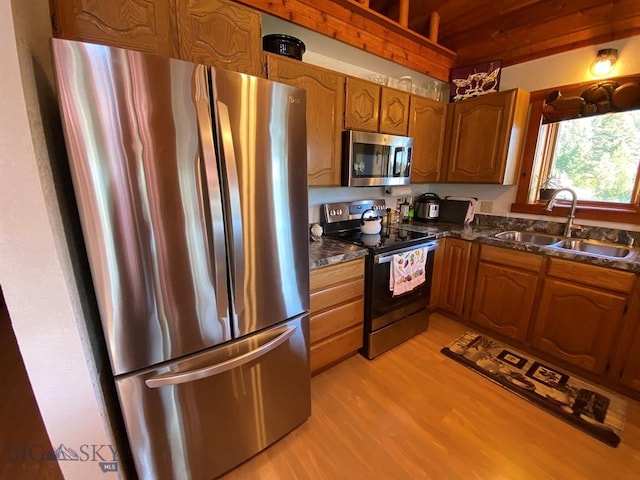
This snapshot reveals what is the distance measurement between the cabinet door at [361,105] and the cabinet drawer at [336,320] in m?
1.28

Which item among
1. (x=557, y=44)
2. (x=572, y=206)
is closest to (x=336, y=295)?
(x=572, y=206)

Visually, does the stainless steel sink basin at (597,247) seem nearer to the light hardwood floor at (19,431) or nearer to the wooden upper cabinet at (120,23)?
the wooden upper cabinet at (120,23)

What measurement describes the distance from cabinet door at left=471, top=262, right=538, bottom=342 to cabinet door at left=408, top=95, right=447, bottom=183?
0.98m

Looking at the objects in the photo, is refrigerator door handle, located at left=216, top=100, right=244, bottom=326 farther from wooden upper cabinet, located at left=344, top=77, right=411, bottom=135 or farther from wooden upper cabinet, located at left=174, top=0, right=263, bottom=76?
wooden upper cabinet, located at left=344, top=77, right=411, bottom=135

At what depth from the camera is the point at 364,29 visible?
1959 millimetres

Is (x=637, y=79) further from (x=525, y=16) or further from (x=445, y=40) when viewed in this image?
(x=445, y=40)

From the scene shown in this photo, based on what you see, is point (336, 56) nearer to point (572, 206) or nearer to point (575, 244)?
point (572, 206)

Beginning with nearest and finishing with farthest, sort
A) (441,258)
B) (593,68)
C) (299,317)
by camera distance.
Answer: (299,317) < (593,68) < (441,258)

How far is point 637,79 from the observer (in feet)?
6.30

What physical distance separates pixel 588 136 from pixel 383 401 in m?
2.62

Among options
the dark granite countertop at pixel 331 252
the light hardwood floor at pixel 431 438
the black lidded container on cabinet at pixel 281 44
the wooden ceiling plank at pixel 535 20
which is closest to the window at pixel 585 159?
the wooden ceiling plank at pixel 535 20

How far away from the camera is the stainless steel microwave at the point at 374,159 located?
200cm

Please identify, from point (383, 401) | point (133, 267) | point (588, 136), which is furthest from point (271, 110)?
point (588, 136)

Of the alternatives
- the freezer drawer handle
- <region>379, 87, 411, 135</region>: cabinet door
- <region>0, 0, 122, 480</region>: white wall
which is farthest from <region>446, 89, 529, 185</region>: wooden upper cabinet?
<region>0, 0, 122, 480</region>: white wall
